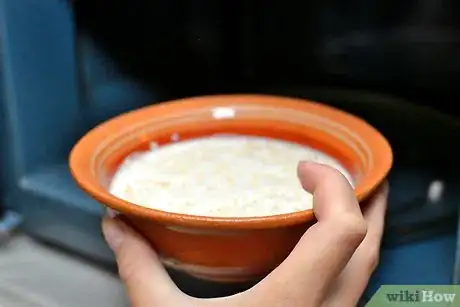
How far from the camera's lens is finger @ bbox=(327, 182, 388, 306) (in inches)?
17.2

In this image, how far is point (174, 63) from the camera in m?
0.67

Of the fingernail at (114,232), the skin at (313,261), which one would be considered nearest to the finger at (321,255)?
the skin at (313,261)

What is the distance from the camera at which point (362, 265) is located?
45 centimetres

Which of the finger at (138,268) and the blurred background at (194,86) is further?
the blurred background at (194,86)

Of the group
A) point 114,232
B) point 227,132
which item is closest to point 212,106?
point 227,132

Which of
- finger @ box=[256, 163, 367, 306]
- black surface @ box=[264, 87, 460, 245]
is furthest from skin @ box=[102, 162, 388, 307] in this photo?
black surface @ box=[264, 87, 460, 245]

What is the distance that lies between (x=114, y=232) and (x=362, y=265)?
16 cm

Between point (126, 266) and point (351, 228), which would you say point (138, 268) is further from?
point (351, 228)

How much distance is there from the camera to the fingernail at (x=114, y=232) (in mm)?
464

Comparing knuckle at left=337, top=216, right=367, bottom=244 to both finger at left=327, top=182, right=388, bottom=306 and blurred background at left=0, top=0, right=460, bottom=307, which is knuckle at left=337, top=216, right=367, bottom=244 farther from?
blurred background at left=0, top=0, right=460, bottom=307

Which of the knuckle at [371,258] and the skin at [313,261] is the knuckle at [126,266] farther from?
the knuckle at [371,258]

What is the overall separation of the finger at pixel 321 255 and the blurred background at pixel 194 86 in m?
0.15

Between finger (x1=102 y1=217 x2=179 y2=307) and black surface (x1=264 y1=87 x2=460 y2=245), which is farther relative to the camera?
black surface (x1=264 y1=87 x2=460 y2=245)

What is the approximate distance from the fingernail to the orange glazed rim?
0.02m
